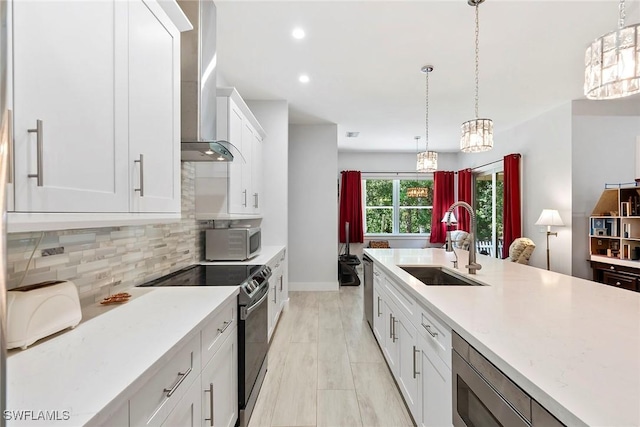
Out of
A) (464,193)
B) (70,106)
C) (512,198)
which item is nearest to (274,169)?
(70,106)

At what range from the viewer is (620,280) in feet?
12.3

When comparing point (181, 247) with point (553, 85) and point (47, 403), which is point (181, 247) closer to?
point (47, 403)

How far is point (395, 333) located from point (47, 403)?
6.53ft

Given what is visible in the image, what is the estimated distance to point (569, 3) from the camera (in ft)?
7.67

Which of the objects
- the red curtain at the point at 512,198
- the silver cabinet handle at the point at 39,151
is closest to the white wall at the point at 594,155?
the red curtain at the point at 512,198

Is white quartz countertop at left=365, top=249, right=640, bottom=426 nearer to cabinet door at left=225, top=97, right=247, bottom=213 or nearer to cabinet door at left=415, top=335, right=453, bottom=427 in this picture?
cabinet door at left=415, top=335, right=453, bottom=427

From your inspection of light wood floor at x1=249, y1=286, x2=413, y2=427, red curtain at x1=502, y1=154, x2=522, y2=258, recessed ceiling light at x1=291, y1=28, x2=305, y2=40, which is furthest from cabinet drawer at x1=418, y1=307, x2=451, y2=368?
red curtain at x1=502, y1=154, x2=522, y2=258

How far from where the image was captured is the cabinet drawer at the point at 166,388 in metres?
0.87

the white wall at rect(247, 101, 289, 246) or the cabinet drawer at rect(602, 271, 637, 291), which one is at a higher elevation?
the white wall at rect(247, 101, 289, 246)

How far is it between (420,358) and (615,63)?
5.74ft

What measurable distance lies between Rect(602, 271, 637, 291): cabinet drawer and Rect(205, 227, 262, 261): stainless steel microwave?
4358 mm

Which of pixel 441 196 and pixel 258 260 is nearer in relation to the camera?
pixel 258 260

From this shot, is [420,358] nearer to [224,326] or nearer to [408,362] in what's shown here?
[408,362]

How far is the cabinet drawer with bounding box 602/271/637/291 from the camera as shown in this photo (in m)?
3.61
